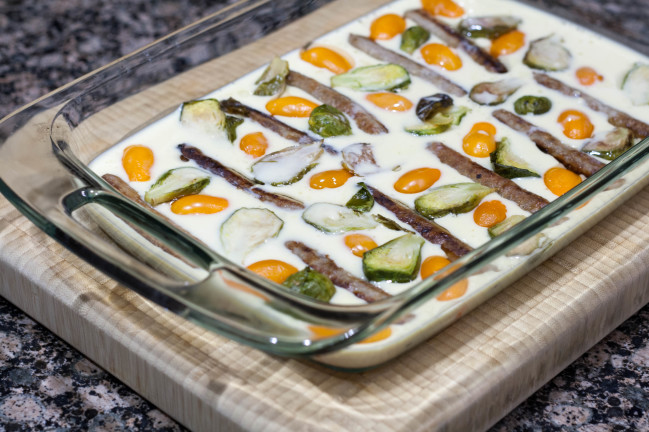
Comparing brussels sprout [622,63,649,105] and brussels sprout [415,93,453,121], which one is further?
brussels sprout [622,63,649,105]

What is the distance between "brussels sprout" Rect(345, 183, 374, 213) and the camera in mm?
1838

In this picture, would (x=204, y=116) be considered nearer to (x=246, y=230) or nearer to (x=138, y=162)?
(x=138, y=162)

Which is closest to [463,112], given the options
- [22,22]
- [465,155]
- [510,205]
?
[465,155]

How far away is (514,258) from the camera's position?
1648mm

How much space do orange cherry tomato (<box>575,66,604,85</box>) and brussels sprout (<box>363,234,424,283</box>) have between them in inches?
32.3

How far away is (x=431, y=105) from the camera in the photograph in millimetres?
2127

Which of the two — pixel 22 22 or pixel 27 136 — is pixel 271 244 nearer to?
pixel 27 136

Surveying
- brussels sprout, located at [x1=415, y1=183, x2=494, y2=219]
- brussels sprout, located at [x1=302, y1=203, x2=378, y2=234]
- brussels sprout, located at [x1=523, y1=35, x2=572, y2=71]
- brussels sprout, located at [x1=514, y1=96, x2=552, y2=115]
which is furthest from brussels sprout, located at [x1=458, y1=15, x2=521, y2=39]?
brussels sprout, located at [x1=302, y1=203, x2=378, y2=234]

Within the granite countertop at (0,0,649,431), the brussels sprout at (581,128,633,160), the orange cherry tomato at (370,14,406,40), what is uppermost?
the orange cherry tomato at (370,14,406,40)

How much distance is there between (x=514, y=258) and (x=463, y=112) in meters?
0.58

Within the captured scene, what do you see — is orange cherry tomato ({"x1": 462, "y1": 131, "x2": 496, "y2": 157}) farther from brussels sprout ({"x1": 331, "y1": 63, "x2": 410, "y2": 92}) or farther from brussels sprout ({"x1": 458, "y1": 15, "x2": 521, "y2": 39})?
brussels sprout ({"x1": 458, "y1": 15, "x2": 521, "y2": 39})

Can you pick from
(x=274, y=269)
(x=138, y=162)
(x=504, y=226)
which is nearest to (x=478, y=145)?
(x=504, y=226)

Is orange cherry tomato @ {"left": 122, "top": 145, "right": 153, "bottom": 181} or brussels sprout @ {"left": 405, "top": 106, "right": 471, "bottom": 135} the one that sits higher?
orange cherry tomato @ {"left": 122, "top": 145, "right": 153, "bottom": 181}

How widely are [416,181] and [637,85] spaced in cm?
71
